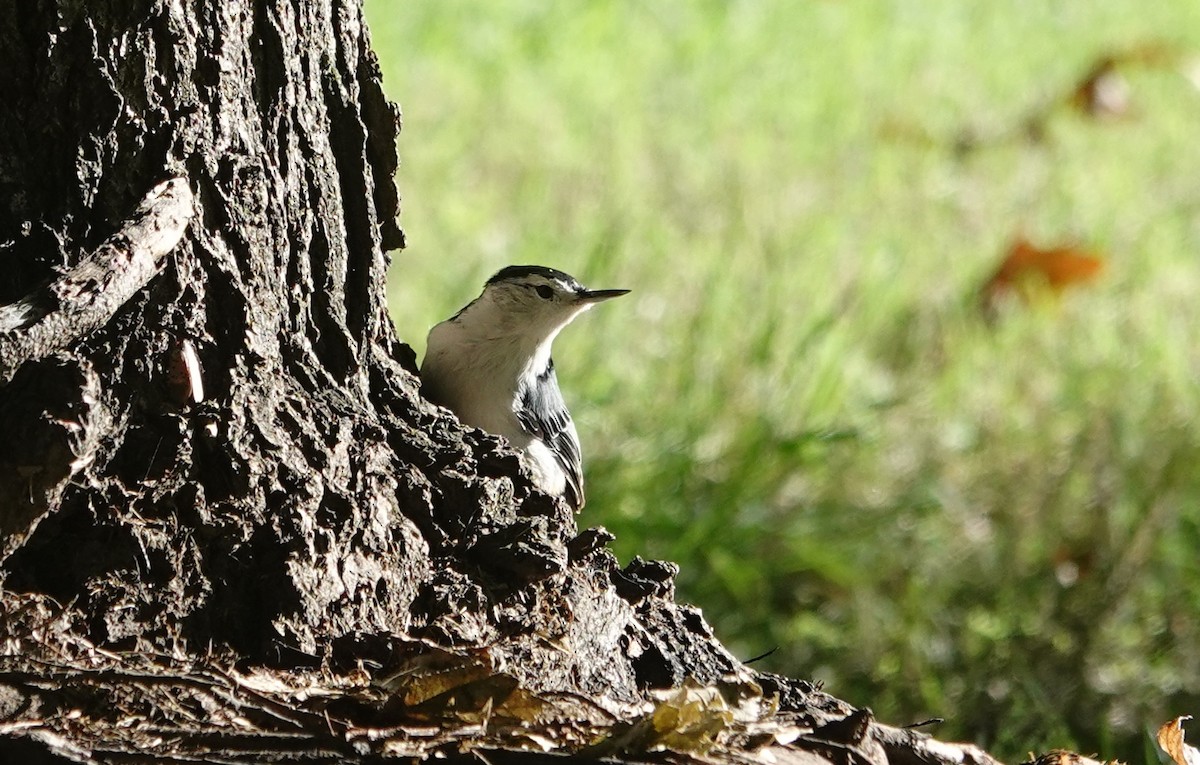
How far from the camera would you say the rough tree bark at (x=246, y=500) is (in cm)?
183

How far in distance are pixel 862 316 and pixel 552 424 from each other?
6.04 ft

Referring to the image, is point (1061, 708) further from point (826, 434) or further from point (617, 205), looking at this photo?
point (617, 205)

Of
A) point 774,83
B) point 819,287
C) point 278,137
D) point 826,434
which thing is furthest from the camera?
point 774,83

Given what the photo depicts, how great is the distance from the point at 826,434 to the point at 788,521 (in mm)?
305

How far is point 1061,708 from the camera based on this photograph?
3.77 m

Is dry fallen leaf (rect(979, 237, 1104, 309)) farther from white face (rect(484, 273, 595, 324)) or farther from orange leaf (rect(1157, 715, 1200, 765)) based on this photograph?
orange leaf (rect(1157, 715, 1200, 765))

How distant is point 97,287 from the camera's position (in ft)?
6.20

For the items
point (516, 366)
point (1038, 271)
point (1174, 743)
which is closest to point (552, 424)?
point (516, 366)

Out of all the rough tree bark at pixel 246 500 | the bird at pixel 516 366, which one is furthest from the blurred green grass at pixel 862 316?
the rough tree bark at pixel 246 500

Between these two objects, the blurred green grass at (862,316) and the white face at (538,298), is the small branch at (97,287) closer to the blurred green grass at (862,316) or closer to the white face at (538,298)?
the white face at (538,298)

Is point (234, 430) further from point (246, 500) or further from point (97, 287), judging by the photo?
point (97, 287)

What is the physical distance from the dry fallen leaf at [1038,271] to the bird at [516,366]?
2.07 metres

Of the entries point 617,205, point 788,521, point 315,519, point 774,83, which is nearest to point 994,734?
point 788,521

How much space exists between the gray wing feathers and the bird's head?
0.13m
